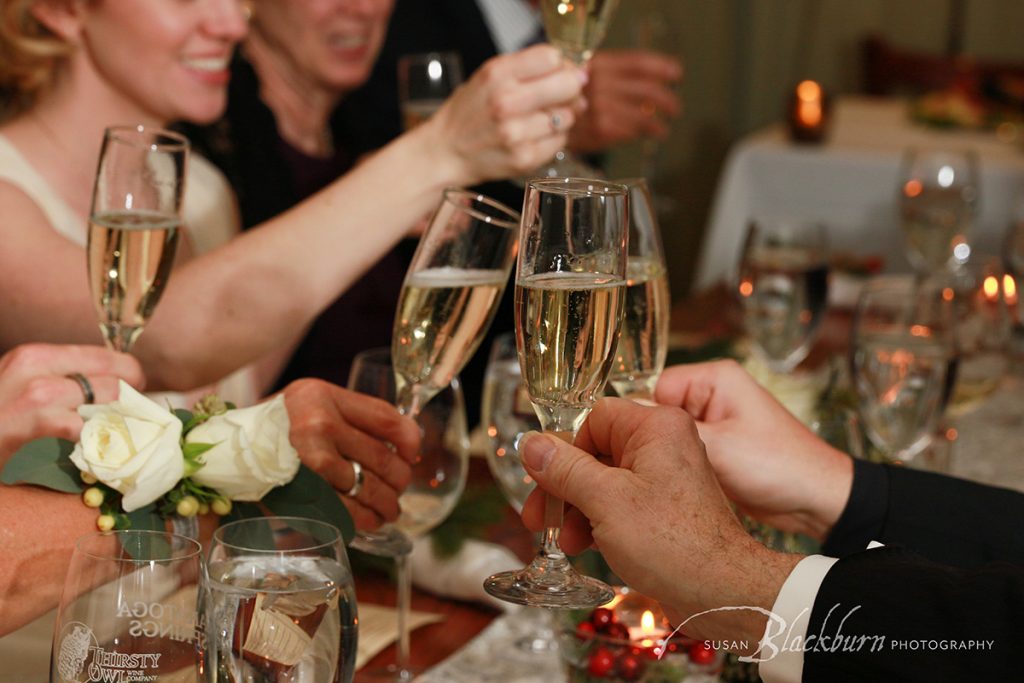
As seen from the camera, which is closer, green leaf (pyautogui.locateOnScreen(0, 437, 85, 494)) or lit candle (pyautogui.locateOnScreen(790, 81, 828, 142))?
green leaf (pyautogui.locateOnScreen(0, 437, 85, 494))

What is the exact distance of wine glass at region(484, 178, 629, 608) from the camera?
2.69 feet

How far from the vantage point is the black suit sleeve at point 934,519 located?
1.18m

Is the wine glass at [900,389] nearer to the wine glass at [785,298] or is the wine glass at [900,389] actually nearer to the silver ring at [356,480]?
the wine glass at [785,298]

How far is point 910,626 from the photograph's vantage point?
83 centimetres

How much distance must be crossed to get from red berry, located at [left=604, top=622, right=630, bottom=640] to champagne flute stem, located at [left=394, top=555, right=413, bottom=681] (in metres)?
0.24

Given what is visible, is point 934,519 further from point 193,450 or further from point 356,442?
point 193,450

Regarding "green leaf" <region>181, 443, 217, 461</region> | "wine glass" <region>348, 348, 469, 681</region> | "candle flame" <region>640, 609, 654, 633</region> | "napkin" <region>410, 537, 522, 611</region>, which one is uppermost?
"green leaf" <region>181, 443, 217, 461</region>

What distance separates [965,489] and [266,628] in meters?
0.72

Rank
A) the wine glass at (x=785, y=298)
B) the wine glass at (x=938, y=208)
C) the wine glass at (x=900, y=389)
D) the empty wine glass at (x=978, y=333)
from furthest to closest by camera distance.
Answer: the wine glass at (x=938, y=208) < the wine glass at (x=785, y=298) < the empty wine glass at (x=978, y=333) < the wine glass at (x=900, y=389)

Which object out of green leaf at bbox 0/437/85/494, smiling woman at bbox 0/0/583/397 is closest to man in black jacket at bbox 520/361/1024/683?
green leaf at bbox 0/437/85/494

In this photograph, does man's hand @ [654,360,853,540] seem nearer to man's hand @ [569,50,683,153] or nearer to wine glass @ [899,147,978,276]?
wine glass @ [899,147,978,276]

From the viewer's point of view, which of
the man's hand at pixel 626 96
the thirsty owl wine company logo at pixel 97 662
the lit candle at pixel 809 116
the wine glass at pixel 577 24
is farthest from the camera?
the lit candle at pixel 809 116

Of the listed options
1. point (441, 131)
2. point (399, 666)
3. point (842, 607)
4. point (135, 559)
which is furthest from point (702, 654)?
point (441, 131)

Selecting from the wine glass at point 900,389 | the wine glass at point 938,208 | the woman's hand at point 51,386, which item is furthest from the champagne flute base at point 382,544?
the wine glass at point 938,208
